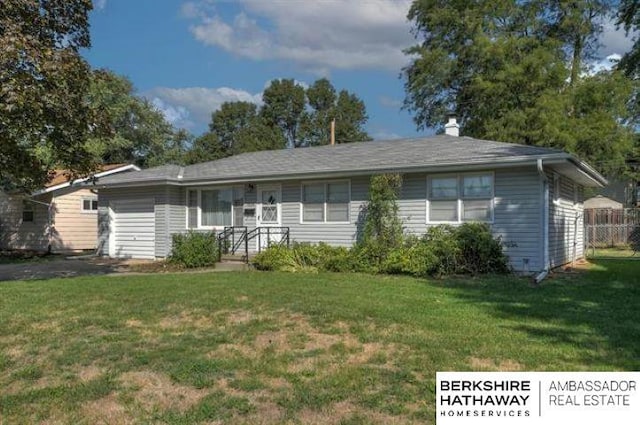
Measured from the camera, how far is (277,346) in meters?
6.03

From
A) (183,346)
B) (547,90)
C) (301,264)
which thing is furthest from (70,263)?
(547,90)

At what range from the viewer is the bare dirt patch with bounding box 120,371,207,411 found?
4.55 meters

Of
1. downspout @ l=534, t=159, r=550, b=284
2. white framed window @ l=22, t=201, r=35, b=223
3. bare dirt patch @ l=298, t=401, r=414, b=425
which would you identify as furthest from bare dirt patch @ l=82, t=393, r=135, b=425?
white framed window @ l=22, t=201, r=35, b=223

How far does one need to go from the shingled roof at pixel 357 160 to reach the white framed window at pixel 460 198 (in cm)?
55

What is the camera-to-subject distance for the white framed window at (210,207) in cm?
1751

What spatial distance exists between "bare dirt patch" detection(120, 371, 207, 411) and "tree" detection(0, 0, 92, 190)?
671 centimetres

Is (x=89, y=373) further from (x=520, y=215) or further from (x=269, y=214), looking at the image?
(x=269, y=214)

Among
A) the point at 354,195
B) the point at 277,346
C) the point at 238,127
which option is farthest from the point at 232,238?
the point at 238,127

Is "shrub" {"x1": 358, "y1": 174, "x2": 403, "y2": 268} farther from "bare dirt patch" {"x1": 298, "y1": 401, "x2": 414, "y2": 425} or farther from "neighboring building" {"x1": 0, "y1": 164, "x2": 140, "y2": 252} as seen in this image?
"neighboring building" {"x1": 0, "y1": 164, "x2": 140, "y2": 252}

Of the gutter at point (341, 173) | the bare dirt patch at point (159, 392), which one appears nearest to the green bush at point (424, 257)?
the gutter at point (341, 173)

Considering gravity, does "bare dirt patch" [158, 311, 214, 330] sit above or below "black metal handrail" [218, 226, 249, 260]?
below

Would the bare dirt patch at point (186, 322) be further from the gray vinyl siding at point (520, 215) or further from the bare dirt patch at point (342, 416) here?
the gray vinyl siding at point (520, 215)

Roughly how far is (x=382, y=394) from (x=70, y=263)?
14.6 meters

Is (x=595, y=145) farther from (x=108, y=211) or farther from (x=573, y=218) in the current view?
(x=108, y=211)
